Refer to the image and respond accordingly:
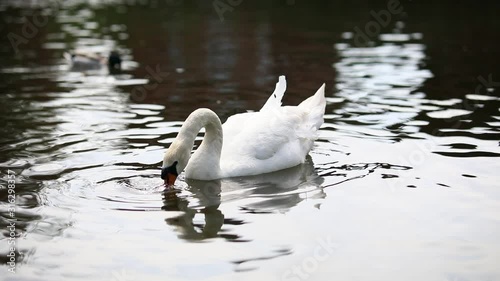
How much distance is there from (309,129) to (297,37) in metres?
13.8

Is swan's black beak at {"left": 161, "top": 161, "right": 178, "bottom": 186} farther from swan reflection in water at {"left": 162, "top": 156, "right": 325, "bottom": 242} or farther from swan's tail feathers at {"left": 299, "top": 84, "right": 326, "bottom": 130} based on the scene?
swan's tail feathers at {"left": 299, "top": 84, "right": 326, "bottom": 130}

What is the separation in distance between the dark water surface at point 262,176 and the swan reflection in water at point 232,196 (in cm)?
3

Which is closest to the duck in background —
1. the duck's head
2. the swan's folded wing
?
the duck's head

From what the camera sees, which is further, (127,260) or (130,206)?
(130,206)

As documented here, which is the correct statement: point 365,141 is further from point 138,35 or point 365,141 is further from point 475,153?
point 138,35

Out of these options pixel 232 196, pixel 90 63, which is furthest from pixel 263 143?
pixel 90 63

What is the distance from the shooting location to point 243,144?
386 inches

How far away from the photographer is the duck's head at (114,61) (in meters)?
19.0

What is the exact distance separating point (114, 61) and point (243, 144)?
9961 millimetres

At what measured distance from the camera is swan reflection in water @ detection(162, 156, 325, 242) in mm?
8039

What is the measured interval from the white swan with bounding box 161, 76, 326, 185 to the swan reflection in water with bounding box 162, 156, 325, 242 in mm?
135

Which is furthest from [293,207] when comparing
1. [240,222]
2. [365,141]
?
[365,141]

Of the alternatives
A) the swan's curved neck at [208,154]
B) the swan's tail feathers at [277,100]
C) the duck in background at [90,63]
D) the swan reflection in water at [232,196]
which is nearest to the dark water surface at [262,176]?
the swan reflection in water at [232,196]

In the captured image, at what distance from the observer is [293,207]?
8.55 metres
